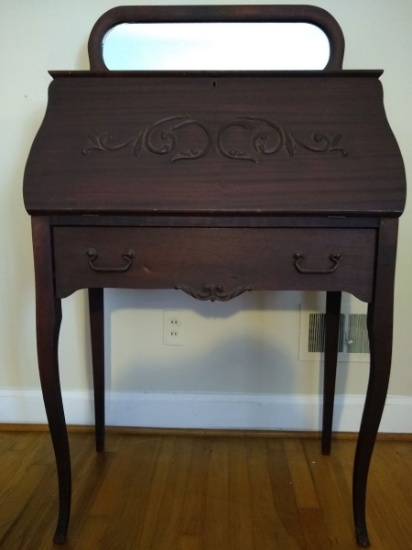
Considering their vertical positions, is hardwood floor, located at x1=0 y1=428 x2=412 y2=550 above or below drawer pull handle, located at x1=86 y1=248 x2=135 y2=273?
below

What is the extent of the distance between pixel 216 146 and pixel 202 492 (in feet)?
2.92

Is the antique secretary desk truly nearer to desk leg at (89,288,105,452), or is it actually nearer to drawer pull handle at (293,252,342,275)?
drawer pull handle at (293,252,342,275)

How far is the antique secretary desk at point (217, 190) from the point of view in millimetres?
862

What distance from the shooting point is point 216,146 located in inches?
35.4

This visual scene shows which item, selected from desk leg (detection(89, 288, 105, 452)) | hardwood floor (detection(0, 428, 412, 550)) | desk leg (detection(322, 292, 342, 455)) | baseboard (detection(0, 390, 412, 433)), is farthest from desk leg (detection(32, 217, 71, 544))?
desk leg (detection(322, 292, 342, 455))

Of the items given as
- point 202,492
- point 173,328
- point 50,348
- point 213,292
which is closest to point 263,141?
point 213,292

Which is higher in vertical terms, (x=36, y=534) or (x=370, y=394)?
(x=370, y=394)

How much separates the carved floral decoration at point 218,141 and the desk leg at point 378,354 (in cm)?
22

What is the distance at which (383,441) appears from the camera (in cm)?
143

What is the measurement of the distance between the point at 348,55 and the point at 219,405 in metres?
1.17

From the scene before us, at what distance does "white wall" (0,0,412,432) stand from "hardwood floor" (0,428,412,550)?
0.27 feet

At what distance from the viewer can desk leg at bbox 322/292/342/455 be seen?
128 centimetres

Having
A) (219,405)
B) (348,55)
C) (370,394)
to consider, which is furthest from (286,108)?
(219,405)

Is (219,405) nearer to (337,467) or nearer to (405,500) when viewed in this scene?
(337,467)
